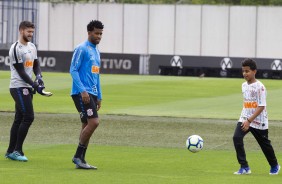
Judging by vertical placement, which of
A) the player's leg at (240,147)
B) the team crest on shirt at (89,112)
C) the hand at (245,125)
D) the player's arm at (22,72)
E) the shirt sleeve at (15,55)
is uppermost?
the shirt sleeve at (15,55)

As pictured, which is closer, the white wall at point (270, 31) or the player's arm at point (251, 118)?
the player's arm at point (251, 118)

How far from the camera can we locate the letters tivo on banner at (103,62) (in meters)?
55.6

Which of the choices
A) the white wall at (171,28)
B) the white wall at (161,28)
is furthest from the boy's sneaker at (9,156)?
the white wall at (161,28)

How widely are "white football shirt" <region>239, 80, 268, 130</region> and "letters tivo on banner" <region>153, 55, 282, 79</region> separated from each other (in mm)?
42652

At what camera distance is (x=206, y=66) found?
5669cm

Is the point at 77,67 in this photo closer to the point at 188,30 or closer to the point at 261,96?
the point at 261,96

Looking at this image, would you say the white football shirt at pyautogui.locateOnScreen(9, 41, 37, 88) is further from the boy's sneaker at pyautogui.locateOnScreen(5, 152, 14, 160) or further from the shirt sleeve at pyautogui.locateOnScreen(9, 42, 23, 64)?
the boy's sneaker at pyautogui.locateOnScreen(5, 152, 14, 160)

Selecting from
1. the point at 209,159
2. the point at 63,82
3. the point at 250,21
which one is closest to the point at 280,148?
the point at 209,159

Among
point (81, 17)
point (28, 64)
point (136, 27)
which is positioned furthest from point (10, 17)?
point (28, 64)

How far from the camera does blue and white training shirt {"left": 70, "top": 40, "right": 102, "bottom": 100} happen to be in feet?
43.5

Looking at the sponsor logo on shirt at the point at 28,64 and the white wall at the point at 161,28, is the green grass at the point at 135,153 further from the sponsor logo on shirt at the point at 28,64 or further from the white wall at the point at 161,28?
the white wall at the point at 161,28

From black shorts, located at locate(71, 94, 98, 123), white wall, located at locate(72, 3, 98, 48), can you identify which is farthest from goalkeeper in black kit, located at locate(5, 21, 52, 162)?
white wall, located at locate(72, 3, 98, 48)

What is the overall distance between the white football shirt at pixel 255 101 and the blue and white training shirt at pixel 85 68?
217 centimetres

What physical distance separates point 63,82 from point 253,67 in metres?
30.5
